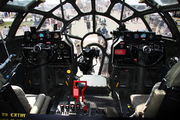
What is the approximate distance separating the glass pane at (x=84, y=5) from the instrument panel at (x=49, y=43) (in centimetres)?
196

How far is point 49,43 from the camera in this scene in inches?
135

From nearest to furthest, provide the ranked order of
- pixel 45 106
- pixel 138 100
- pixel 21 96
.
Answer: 1. pixel 21 96
2. pixel 45 106
3. pixel 138 100

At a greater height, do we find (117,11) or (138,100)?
(117,11)

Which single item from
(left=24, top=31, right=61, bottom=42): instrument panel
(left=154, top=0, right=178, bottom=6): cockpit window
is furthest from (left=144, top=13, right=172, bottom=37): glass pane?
(left=24, top=31, right=61, bottom=42): instrument panel

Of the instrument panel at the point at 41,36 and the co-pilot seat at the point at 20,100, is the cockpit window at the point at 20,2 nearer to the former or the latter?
the instrument panel at the point at 41,36

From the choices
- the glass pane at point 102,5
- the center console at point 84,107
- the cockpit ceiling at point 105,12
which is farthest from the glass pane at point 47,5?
the center console at point 84,107

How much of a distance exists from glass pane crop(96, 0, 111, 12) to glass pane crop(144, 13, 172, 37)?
1454mm

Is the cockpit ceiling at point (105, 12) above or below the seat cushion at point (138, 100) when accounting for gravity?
above

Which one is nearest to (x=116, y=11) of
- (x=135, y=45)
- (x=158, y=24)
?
(x=158, y=24)

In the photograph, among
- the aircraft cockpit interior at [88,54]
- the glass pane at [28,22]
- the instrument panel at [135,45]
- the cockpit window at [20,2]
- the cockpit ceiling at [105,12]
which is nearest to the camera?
the aircraft cockpit interior at [88,54]

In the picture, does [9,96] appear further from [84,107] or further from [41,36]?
[41,36]

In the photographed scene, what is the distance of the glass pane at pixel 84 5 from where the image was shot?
462cm

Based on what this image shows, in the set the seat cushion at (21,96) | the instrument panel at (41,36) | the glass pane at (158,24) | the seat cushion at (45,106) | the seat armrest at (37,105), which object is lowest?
the seat cushion at (45,106)

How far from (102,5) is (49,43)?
257cm
